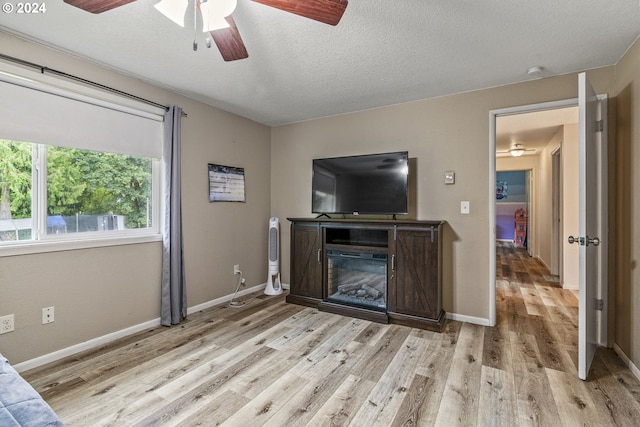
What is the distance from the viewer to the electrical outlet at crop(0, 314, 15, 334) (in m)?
2.07

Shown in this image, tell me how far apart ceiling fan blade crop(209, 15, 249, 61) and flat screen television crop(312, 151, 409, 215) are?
189 centimetres

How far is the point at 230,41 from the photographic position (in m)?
1.72

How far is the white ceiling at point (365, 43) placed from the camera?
1849mm

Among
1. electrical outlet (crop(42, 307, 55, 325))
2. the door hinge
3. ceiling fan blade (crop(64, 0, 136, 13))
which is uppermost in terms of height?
ceiling fan blade (crop(64, 0, 136, 13))

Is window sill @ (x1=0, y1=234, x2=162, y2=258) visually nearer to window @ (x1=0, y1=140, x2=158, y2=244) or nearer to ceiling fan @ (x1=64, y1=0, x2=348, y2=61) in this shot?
window @ (x1=0, y1=140, x2=158, y2=244)

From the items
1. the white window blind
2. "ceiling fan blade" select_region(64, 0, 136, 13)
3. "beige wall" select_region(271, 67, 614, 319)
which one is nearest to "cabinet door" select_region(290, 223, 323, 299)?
"beige wall" select_region(271, 67, 614, 319)

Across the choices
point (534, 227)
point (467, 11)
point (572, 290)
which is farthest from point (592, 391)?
point (534, 227)

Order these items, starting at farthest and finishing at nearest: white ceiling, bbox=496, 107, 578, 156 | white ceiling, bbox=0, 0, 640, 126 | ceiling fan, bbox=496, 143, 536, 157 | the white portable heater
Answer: ceiling fan, bbox=496, 143, 536, 157, the white portable heater, white ceiling, bbox=496, 107, 578, 156, white ceiling, bbox=0, 0, 640, 126

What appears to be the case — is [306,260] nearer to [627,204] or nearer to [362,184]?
[362,184]

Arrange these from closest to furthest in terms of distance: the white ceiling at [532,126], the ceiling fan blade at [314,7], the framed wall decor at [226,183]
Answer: the ceiling fan blade at [314,7], the framed wall decor at [226,183], the white ceiling at [532,126]

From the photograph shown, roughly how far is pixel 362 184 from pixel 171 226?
206 cm

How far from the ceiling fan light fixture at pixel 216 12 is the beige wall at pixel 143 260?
1579 mm

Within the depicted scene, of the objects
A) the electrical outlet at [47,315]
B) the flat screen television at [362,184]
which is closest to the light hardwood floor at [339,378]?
the electrical outlet at [47,315]

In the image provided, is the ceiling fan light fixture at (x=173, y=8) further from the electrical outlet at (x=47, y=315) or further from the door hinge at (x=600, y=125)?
the door hinge at (x=600, y=125)
